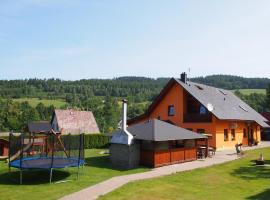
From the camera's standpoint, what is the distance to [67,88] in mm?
153875

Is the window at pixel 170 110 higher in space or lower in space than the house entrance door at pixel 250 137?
higher

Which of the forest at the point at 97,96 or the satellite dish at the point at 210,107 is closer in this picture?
the satellite dish at the point at 210,107

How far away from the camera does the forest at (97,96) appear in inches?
3140

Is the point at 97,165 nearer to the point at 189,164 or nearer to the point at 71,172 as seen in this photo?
the point at 71,172

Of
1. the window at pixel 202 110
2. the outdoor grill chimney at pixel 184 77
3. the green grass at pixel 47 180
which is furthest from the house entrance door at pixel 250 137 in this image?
the green grass at pixel 47 180

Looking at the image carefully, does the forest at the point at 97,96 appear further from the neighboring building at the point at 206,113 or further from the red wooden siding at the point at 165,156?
the red wooden siding at the point at 165,156

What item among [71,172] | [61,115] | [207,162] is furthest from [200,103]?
[61,115]

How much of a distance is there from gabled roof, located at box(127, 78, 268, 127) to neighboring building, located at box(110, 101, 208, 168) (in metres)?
10.6

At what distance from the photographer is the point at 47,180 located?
18.6 meters

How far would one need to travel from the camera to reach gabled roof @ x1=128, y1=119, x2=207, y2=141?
2342 cm

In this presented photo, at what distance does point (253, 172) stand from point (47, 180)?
42.9ft

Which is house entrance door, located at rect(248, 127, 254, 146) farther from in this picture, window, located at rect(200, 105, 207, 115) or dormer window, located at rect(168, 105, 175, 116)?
dormer window, located at rect(168, 105, 175, 116)

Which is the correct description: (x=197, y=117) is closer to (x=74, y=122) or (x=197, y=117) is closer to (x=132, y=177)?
(x=132, y=177)

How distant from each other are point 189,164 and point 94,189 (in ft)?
34.7
